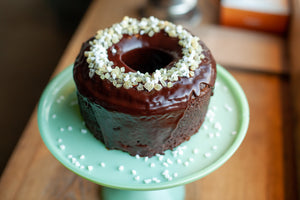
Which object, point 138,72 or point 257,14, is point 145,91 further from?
point 257,14

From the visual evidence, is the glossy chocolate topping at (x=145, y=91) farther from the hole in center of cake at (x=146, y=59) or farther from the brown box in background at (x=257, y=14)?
the brown box in background at (x=257, y=14)

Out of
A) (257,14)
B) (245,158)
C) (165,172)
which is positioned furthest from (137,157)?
(257,14)

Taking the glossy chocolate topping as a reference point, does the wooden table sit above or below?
below

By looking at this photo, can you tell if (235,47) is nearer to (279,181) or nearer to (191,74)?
(279,181)

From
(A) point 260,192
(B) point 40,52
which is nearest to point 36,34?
(B) point 40,52

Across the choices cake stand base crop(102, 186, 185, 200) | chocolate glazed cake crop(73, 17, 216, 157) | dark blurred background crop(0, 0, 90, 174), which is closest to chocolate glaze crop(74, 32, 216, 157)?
chocolate glazed cake crop(73, 17, 216, 157)

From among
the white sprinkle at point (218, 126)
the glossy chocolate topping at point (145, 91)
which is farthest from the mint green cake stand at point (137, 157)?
the glossy chocolate topping at point (145, 91)

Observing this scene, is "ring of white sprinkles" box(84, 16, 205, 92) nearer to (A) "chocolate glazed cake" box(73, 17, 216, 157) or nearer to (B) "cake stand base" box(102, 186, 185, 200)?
(A) "chocolate glazed cake" box(73, 17, 216, 157)
